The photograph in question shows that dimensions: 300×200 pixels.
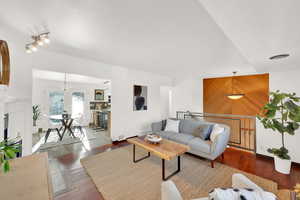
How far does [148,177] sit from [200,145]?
128 cm

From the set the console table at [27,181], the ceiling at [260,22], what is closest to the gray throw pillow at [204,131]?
the ceiling at [260,22]

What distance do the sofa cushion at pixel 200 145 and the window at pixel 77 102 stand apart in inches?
231

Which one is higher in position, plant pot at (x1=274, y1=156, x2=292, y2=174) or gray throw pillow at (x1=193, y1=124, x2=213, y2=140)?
gray throw pillow at (x1=193, y1=124, x2=213, y2=140)

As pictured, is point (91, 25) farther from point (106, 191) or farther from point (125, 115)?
point (125, 115)

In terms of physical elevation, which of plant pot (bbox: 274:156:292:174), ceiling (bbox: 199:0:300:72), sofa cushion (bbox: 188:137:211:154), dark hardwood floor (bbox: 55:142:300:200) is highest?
ceiling (bbox: 199:0:300:72)

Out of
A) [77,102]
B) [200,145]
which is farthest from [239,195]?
[77,102]

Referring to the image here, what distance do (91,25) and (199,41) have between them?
6.37 ft

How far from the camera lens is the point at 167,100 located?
19.4 ft

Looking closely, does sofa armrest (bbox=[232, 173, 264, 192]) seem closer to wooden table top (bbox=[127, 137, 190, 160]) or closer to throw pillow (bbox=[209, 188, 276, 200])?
throw pillow (bbox=[209, 188, 276, 200])

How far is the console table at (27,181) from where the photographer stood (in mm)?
784

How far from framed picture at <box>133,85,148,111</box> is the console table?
3.33 m

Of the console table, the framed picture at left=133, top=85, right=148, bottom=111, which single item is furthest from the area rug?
the framed picture at left=133, top=85, right=148, bottom=111

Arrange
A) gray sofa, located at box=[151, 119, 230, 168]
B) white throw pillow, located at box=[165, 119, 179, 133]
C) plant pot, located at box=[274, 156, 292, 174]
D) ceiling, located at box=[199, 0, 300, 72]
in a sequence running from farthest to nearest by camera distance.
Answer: white throw pillow, located at box=[165, 119, 179, 133] → gray sofa, located at box=[151, 119, 230, 168] → plant pot, located at box=[274, 156, 292, 174] → ceiling, located at box=[199, 0, 300, 72]

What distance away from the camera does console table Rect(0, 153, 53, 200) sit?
784 millimetres
